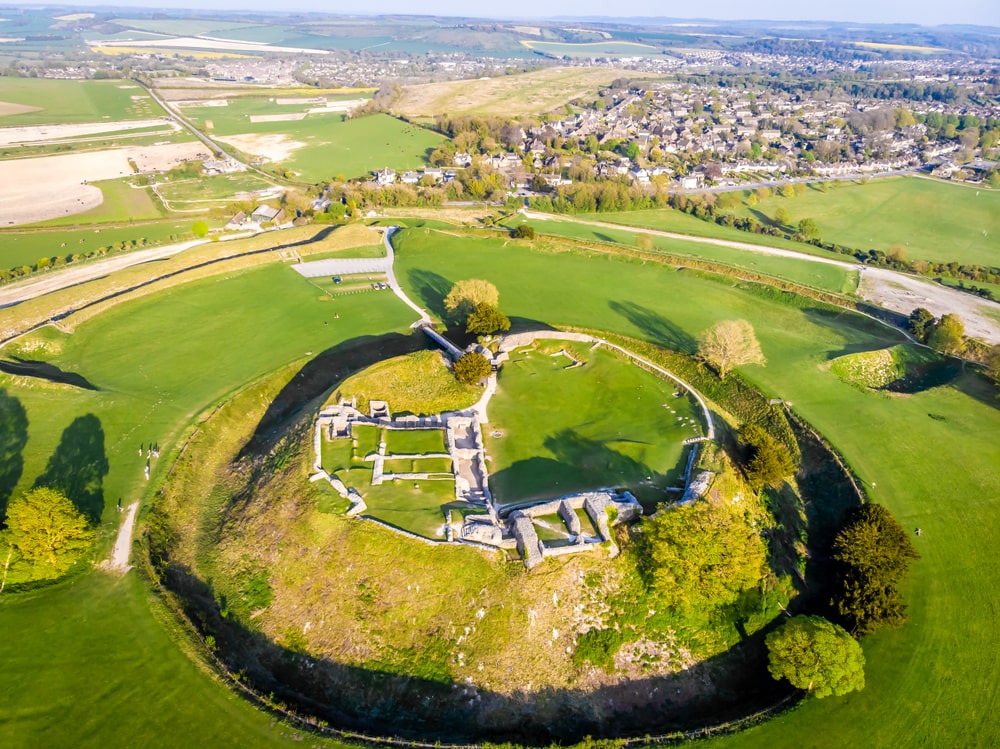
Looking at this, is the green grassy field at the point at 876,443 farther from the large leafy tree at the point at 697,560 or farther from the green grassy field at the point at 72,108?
the green grassy field at the point at 72,108

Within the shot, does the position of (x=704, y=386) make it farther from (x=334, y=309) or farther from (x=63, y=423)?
(x=63, y=423)

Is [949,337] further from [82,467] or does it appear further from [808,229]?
[82,467]

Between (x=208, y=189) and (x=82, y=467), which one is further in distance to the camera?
(x=208, y=189)

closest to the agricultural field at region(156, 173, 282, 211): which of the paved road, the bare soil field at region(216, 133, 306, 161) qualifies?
the bare soil field at region(216, 133, 306, 161)

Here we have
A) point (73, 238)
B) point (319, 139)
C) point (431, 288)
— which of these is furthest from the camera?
point (319, 139)

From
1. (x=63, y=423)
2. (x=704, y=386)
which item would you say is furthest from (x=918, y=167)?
(x=63, y=423)

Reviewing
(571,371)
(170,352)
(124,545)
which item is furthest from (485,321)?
(124,545)
